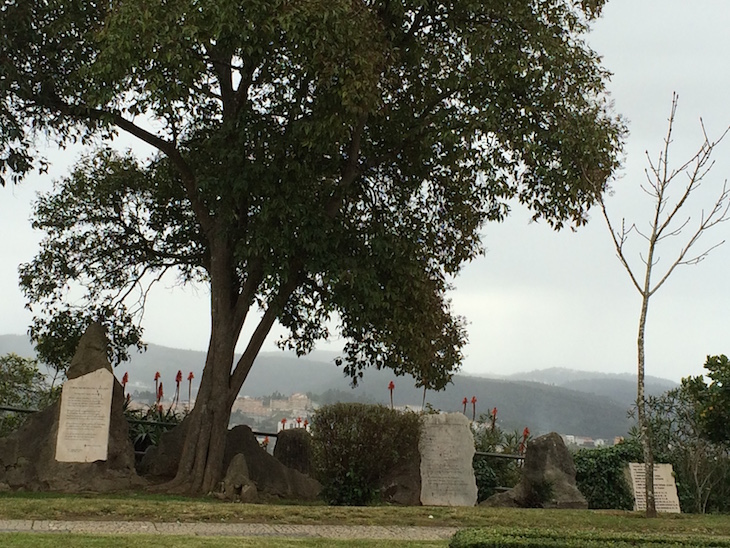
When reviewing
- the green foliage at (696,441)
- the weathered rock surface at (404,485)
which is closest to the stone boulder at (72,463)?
the weathered rock surface at (404,485)

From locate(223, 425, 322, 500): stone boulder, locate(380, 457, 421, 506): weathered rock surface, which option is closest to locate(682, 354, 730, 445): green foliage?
locate(380, 457, 421, 506): weathered rock surface

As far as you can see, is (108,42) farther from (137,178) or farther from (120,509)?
(120,509)

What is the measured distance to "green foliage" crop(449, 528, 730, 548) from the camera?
7309mm

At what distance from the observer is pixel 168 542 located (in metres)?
7.66

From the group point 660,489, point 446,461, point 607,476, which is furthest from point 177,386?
point 660,489

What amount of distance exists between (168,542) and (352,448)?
22.0 feet

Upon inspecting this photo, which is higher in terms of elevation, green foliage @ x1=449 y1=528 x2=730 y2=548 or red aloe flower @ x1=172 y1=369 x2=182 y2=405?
Result: red aloe flower @ x1=172 y1=369 x2=182 y2=405

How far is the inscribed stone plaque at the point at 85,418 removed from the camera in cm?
1475

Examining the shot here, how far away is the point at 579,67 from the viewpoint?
14.9 meters

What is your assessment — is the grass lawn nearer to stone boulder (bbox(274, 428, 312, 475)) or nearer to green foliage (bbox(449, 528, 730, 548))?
green foliage (bbox(449, 528, 730, 548))

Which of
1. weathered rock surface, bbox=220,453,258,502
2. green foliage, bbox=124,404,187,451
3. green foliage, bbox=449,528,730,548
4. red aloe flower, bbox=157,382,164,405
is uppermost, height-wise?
red aloe flower, bbox=157,382,164,405

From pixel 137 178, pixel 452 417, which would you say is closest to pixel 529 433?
pixel 452 417

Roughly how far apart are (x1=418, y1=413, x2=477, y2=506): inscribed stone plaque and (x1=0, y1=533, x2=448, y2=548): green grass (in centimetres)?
630

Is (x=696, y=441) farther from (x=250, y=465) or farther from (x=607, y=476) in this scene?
(x=250, y=465)
